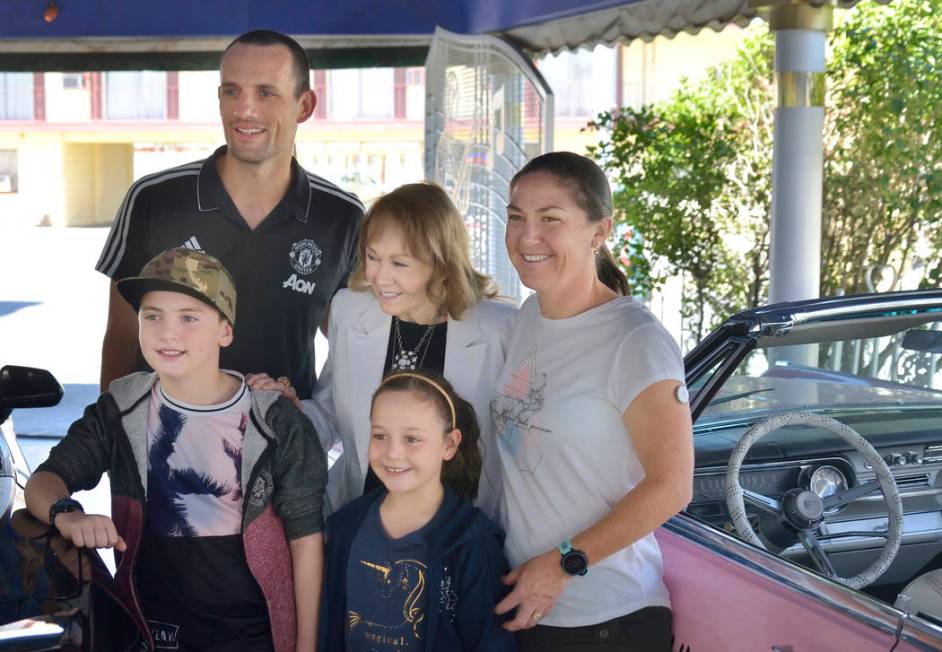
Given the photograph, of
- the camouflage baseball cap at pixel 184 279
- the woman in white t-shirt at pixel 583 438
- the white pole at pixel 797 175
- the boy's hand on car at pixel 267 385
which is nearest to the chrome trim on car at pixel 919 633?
the woman in white t-shirt at pixel 583 438

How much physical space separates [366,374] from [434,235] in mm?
388

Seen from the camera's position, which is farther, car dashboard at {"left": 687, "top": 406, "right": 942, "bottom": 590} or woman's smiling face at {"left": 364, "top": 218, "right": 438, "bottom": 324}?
car dashboard at {"left": 687, "top": 406, "right": 942, "bottom": 590}

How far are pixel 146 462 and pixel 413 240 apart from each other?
0.75m

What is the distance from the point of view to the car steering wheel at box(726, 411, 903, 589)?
274cm

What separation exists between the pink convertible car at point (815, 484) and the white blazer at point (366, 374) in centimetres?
50

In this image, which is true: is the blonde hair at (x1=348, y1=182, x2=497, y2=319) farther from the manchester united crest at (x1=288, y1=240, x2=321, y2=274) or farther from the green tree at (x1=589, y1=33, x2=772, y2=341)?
the green tree at (x1=589, y1=33, x2=772, y2=341)

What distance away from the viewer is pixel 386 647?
2.42 meters

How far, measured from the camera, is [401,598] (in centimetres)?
241

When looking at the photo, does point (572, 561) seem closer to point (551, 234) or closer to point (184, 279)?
point (551, 234)

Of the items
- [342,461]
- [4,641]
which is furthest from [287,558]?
[4,641]

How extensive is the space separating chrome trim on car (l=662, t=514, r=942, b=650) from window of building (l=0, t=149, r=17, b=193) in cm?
3484

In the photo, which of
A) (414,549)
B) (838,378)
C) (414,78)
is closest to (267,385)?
(414,549)

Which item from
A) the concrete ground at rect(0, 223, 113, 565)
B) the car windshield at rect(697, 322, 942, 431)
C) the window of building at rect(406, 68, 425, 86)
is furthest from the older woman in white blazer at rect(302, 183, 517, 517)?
the window of building at rect(406, 68, 425, 86)

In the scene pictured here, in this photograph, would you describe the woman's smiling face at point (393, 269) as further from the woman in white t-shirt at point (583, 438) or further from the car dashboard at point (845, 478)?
the car dashboard at point (845, 478)
